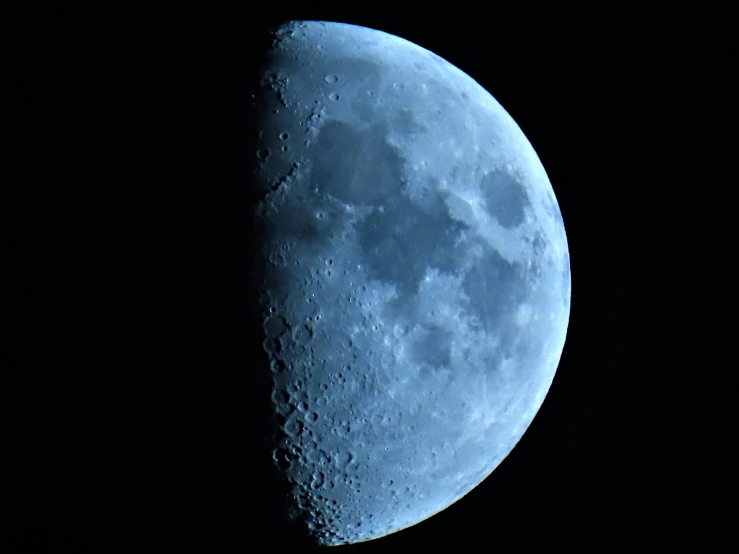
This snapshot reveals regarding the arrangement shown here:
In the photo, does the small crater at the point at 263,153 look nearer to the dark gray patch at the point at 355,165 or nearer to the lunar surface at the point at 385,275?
the lunar surface at the point at 385,275

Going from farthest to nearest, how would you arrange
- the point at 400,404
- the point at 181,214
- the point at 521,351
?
the point at 521,351 → the point at 400,404 → the point at 181,214

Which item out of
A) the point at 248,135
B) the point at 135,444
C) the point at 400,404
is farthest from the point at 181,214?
the point at 400,404

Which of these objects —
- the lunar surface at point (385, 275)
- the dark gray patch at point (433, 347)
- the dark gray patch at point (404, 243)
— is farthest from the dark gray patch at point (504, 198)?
the dark gray patch at point (433, 347)

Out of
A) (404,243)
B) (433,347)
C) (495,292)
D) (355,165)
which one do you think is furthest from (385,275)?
(495,292)

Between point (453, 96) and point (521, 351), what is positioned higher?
point (453, 96)

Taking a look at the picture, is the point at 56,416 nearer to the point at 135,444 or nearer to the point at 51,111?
the point at 135,444

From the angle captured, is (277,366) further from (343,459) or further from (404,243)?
(404,243)

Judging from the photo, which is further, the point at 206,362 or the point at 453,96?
the point at 453,96
